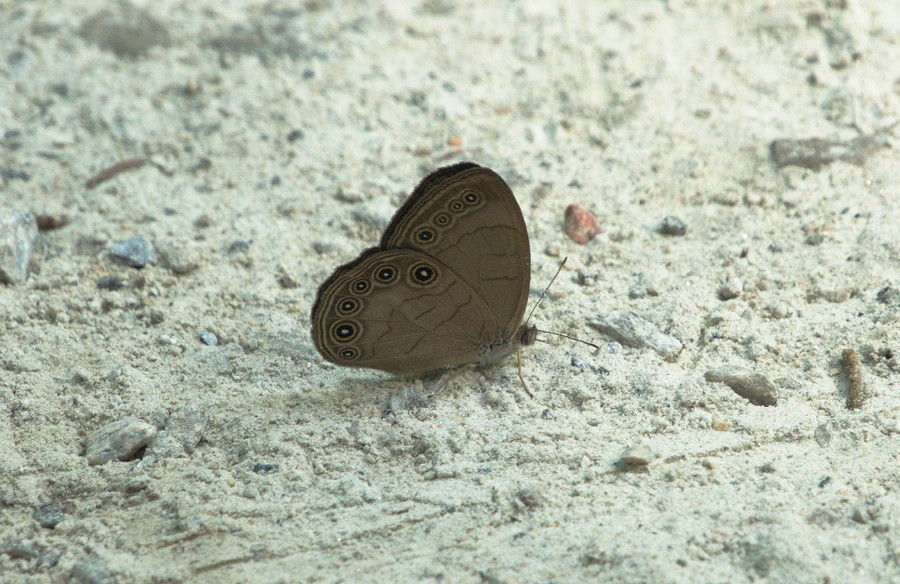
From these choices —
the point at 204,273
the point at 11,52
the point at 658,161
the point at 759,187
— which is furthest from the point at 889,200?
the point at 11,52

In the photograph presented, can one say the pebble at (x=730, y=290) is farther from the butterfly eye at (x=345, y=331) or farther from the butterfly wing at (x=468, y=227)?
the butterfly eye at (x=345, y=331)

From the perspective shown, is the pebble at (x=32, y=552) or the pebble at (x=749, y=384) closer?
the pebble at (x=32, y=552)

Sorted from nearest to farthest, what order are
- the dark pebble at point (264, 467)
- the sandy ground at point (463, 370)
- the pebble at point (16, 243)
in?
1. the sandy ground at point (463, 370)
2. the dark pebble at point (264, 467)
3. the pebble at point (16, 243)

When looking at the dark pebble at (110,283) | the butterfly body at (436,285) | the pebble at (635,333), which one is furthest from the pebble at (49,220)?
the pebble at (635,333)

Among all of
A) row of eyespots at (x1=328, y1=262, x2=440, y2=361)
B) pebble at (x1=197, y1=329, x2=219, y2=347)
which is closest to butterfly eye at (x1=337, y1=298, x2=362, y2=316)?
row of eyespots at (x1=328, y1=262, x2=440, y2=361)

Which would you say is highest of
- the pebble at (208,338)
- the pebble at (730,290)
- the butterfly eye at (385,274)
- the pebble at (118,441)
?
the pebble at (730,290)

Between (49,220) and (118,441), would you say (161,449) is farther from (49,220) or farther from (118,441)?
(49,220)

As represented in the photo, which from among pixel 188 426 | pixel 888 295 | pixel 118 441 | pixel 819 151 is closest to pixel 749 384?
pixel 888 295
